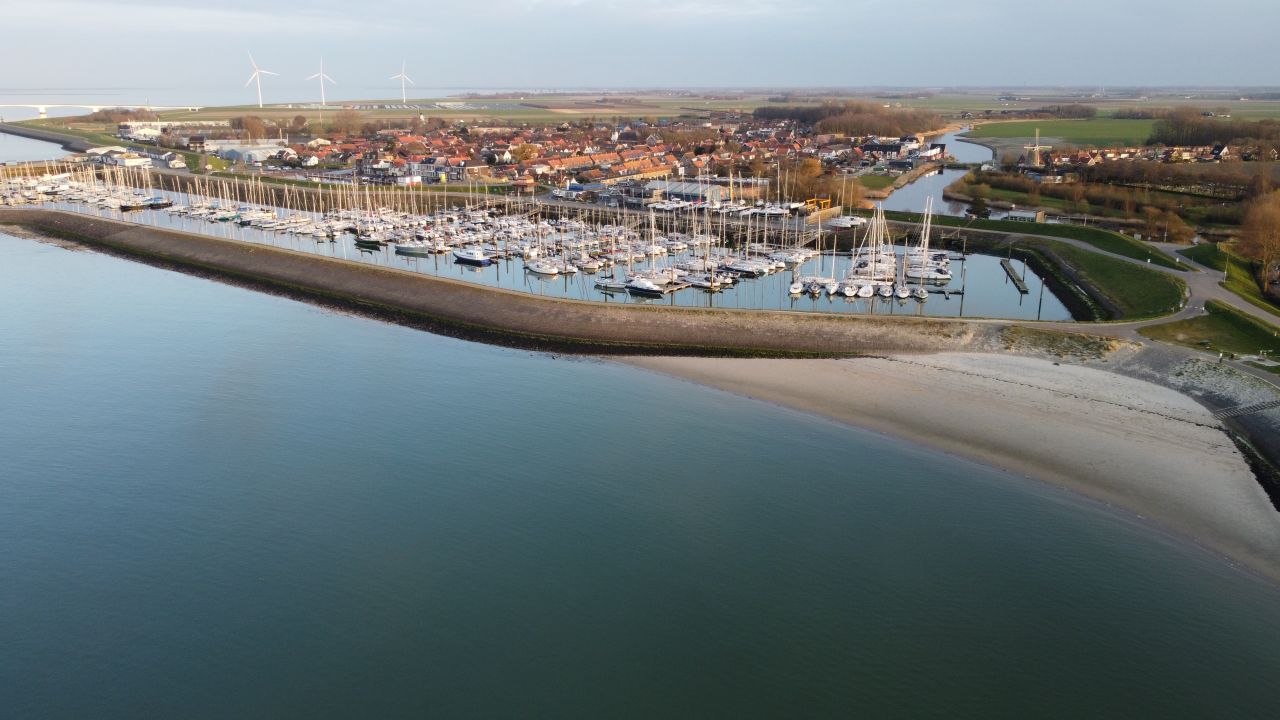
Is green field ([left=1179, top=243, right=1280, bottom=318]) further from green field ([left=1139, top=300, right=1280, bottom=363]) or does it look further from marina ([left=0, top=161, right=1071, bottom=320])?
marina ([left=0, top=161, right=1071, bottom=320])

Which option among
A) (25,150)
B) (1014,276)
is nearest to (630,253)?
(1014,276)

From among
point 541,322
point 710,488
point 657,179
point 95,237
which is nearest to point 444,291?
point 541,322

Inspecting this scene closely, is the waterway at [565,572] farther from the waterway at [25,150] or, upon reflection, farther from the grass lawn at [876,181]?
the waterway at [25,150]

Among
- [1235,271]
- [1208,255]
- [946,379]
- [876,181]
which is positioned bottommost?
[946,379]

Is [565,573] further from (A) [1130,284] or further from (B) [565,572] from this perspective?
(A) [1130,284]

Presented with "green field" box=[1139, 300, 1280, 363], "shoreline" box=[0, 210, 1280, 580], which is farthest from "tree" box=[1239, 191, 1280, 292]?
"shoreline" box=[0, 210, 1280, 580]

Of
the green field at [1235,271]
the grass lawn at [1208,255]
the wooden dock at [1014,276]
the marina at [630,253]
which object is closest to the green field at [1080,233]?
the grass lawn at [1208,255]
